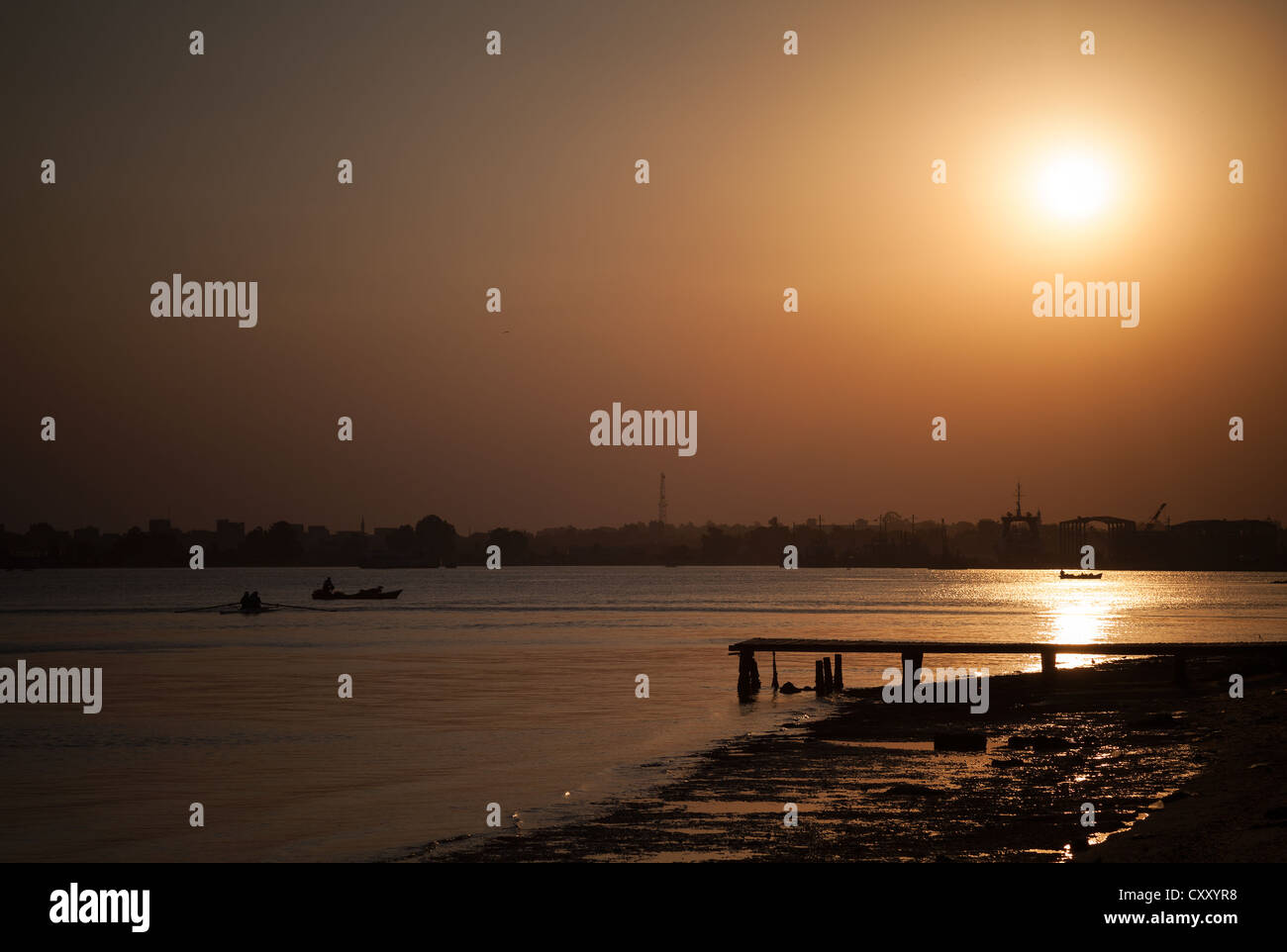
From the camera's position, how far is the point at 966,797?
24812 millimetres

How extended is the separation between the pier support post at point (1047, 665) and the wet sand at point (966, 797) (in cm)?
886

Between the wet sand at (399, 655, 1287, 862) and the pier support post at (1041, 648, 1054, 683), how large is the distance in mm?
8860

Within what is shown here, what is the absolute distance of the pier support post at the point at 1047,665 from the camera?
167 feet

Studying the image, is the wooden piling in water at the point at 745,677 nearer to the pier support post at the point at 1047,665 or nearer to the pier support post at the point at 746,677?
the pier support post at the point at 746,677

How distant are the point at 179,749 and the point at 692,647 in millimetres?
50545

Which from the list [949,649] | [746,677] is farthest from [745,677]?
[949,649]

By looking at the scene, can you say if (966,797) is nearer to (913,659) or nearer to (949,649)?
(913,659)

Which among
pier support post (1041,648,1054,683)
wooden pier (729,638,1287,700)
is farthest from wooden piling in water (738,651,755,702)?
pier support post (1041,648,1054,683)

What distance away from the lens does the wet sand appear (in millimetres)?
19578

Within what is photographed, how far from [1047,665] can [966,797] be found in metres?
28.3

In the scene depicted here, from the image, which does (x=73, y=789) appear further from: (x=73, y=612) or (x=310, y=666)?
(x=73, y=612)

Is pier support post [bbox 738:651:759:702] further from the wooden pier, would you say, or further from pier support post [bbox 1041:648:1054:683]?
pier support post [bbox 1041:648:1054:683]
